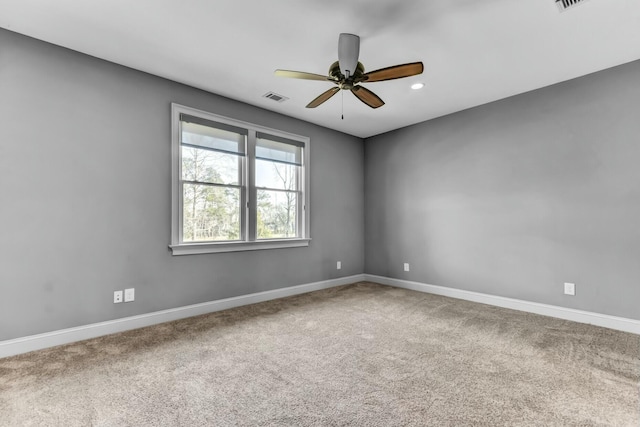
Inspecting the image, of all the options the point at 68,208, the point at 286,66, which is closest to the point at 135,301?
the point at 68,208

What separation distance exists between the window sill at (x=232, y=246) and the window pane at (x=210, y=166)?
0.76m

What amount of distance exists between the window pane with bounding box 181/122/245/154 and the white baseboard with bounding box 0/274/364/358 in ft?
6.09

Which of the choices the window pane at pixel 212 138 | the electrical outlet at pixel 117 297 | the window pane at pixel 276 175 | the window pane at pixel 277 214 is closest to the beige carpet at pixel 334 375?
the electrical outlet at pixel 117 297

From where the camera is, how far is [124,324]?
9.40ft

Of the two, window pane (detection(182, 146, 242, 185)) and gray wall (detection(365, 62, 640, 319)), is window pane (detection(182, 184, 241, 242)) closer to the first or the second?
window pane (detection(182, 146, 242, 185))

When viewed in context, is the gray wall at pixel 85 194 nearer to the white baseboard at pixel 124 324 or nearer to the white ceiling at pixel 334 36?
the white baseboard at pixel 124 324

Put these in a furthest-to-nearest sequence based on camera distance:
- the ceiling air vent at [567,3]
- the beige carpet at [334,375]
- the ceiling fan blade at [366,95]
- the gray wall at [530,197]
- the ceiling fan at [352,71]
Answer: the gray wall at [530,197] → the ceiling fan blade at [366,95] → the ceiling fan at [352,71] → the ceiling air vent at [567,3] → the beige carpet at [334,375]

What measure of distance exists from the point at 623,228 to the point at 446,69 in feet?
7.72

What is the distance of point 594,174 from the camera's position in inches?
122

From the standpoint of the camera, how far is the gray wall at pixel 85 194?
2414mm

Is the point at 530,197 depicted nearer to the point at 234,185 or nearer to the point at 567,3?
the point at 567,3

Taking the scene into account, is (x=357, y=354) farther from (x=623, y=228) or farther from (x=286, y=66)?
(x=623, y=228)

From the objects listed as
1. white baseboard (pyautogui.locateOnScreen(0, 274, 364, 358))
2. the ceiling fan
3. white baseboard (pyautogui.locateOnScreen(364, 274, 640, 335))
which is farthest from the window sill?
the ceiling fan

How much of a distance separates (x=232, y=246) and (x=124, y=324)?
4.30 feet
